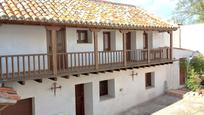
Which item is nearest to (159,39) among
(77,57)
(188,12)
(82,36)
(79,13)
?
(82,36)

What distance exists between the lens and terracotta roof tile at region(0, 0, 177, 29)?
10.4 metres

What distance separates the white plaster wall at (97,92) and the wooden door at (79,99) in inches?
29.2

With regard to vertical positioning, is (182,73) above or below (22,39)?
below

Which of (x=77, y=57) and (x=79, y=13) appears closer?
(x=79, y=13)

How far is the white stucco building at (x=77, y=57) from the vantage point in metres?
10.9

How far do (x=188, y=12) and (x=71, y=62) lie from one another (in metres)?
32.3

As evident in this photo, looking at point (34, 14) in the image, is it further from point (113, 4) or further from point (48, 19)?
point (113, 4)

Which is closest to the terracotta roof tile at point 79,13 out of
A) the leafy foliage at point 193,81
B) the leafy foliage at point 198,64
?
the leafy foliage at point 193,81

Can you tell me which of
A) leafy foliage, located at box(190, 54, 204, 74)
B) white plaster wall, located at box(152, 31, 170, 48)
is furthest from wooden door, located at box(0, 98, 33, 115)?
leafy foliage, located at box(190, 54, 204, 74)

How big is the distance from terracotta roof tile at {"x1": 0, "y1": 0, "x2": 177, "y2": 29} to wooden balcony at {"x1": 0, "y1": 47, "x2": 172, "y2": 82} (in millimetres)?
1502

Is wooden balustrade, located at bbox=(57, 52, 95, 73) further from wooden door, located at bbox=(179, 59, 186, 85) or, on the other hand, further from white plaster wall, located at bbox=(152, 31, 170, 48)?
wooden door, located at bbox=(179, 59, 186, 85)

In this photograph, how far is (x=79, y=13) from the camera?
1320cm

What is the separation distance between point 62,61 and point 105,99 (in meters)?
3.80

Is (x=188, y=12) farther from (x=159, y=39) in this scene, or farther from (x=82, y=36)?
(x=82, y=36)
